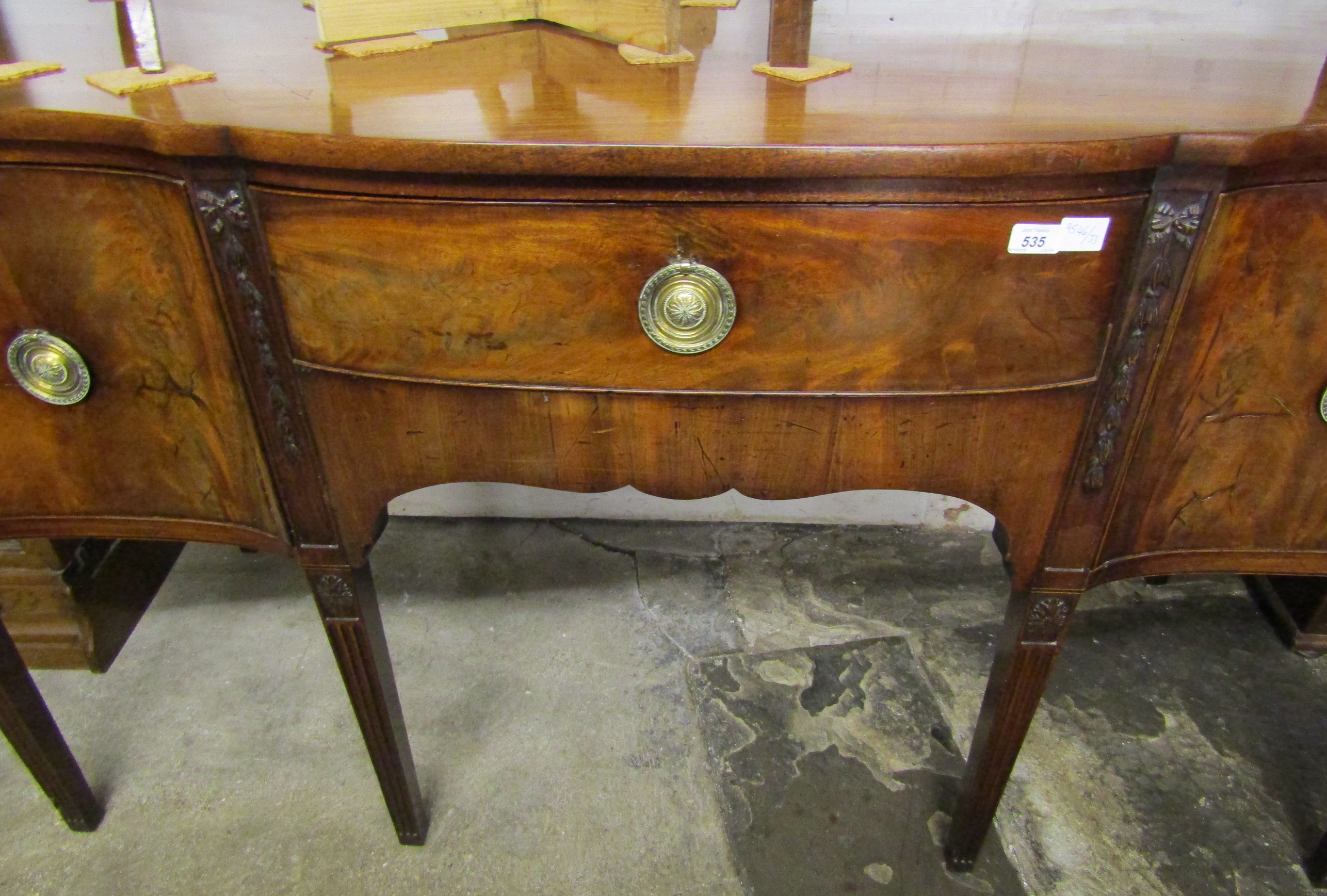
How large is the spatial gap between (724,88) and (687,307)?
0.21 m

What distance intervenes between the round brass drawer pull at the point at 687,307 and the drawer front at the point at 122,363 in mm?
322

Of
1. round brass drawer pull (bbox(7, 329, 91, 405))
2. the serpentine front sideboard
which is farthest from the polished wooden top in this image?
round brass drawer pull (bbox(7, 329, 91, 405))

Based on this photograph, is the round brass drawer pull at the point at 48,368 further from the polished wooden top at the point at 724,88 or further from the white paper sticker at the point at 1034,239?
the white paper sticker at the point at 1034,239

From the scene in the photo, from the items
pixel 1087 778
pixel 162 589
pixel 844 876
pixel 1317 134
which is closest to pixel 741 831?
pixel 844 876

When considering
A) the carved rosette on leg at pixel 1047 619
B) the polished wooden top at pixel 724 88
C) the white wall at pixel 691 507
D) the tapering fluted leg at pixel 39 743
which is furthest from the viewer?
the white wall at pixel 691 507

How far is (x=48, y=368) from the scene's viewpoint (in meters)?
0.68

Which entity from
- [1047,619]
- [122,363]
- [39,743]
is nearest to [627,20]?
[122,363]

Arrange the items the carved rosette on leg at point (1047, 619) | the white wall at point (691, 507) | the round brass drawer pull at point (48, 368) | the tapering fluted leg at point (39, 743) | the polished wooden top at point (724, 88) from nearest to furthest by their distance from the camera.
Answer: the polished wooden top at point (724, 88) → the round brass drawer pull at point (48, 368) → the carved rosette on leg at point (1047, 619) → the tapering fluted leg at point (39, 743) → the white wall at point (691, 507)

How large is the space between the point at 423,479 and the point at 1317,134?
66 cm

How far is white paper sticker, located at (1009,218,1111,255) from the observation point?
0.56m

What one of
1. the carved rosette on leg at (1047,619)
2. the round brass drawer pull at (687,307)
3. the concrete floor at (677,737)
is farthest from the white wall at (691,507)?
the round brass drawer pull at (687,307)

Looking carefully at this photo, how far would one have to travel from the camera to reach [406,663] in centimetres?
130

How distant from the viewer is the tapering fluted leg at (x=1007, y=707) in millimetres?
786

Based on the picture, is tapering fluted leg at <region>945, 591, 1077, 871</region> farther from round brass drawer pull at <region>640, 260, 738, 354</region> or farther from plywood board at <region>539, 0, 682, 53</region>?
plywood board at <region>539, 0, 682, 53</region>
